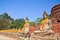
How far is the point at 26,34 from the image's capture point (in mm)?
15562

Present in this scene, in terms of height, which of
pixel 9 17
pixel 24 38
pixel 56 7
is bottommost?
pixel 24 38

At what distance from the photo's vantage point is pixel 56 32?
4711 mm

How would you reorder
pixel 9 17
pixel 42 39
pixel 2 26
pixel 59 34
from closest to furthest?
1. pixel 59 34
2. pixel 42 39
3. pixel 2 26
4. pixel 9 17

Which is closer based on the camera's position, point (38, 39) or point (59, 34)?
point (59, 34)

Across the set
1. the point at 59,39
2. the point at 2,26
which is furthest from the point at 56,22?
the point at 2,26

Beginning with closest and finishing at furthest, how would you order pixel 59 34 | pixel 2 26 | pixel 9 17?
1. pixel 59 34
2. pixel 2 26
3. pixel 9 17

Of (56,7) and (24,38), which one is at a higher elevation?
(56,7)

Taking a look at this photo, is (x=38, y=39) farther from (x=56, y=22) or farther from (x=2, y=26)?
(x=2, y=26)

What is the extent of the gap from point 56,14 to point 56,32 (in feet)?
1.97

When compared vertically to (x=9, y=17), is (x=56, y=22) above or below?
below

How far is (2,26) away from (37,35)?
4070cm

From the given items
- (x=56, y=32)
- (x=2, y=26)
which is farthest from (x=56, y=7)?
(x=2, y=26)

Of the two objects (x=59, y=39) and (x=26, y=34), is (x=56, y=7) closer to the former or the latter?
(x=59, y=39)

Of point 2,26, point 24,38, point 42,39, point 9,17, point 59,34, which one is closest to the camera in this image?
point 59,34
